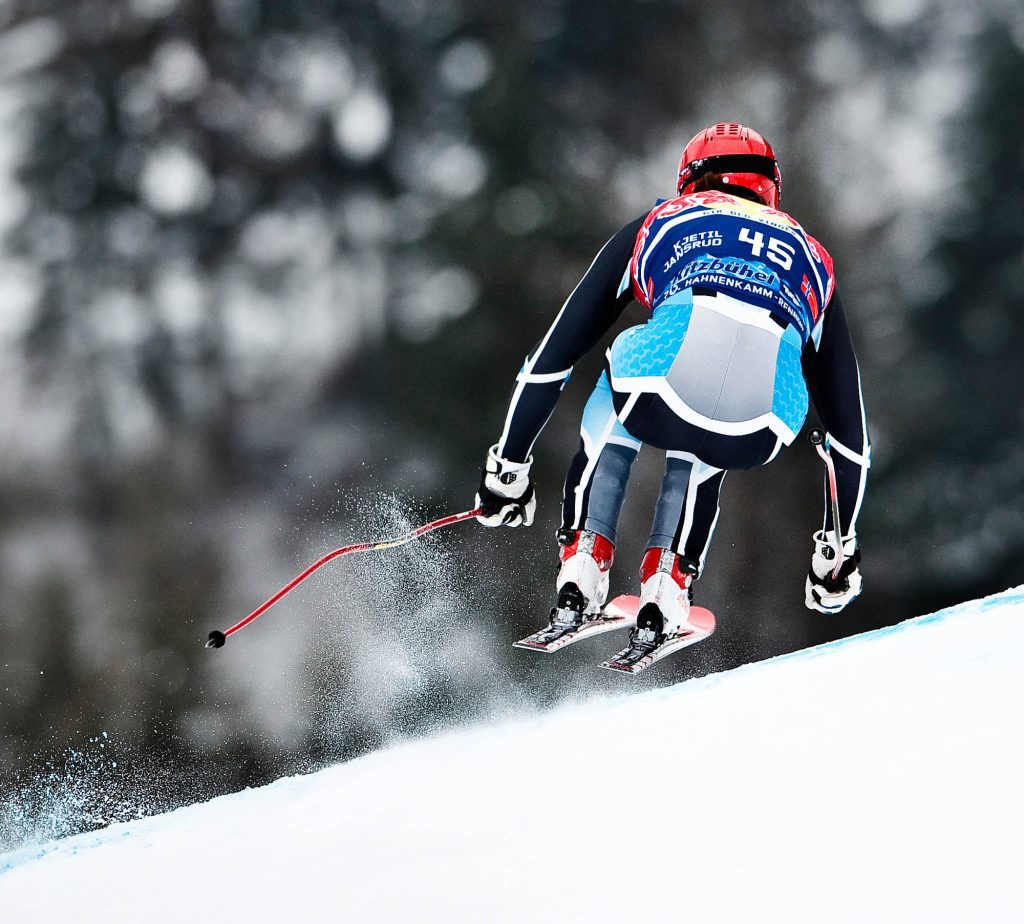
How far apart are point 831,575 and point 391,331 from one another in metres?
4.82

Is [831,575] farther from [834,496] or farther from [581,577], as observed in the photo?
[581,577]

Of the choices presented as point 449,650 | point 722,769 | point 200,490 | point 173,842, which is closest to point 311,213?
point 200,490

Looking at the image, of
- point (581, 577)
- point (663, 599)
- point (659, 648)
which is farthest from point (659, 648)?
point (581, 577)

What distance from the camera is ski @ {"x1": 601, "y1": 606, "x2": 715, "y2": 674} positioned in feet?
8.74

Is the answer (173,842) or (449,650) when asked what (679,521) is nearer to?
(173,842)

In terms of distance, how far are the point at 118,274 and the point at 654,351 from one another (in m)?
6.00

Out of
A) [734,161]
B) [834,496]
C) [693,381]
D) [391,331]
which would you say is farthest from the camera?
[391,331]

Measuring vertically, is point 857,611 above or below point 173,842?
below

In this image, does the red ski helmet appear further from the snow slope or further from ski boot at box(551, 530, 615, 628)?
the snow slope

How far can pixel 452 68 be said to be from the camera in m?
7.38

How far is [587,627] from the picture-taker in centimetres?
279

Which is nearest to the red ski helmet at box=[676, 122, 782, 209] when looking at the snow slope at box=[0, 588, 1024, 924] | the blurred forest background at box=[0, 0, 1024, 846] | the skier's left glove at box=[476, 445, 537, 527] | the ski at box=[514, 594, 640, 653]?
the skier's left glove at box=[476, 445, 537, 527]

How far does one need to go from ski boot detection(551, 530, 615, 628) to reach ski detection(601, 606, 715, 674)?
133 millimetres

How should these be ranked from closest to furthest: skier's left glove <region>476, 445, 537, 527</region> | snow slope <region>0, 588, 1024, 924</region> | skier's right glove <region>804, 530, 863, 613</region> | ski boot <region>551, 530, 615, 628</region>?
snow slope <region>0, 588, 1024, 924</region>, ski boot <region>551, 530, 615, 628</region>, skier's left glove <region>476, 445, 537, 527</region>, skier's right glove <region>804, 530, 863, 613</region>
